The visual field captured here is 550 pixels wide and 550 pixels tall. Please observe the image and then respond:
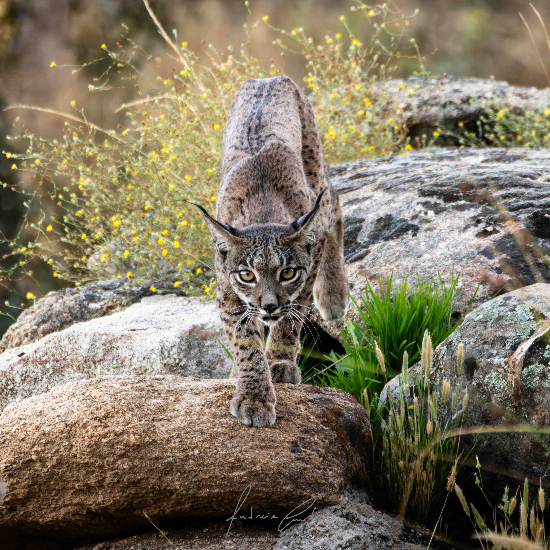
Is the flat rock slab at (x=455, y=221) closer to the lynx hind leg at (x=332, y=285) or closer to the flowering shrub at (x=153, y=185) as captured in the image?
the lynx hind leg at (x=332, y=285)

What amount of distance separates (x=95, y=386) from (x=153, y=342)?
1481 mm

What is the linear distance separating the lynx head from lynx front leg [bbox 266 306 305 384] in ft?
1.55

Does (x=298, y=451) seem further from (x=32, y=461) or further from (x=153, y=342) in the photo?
(x=153, y=342)

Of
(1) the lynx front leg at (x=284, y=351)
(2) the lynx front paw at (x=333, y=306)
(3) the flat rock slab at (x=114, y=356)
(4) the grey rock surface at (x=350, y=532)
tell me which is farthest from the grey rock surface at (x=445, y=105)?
(4) the grey rock surface at (x=350, y=532)

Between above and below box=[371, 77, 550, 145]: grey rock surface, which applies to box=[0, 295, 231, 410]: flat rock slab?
below

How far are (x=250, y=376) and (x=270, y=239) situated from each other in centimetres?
76

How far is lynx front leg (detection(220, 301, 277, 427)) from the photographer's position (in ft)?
10.7

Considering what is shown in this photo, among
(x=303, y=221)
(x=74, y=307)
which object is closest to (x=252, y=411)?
(x=303, y=221)

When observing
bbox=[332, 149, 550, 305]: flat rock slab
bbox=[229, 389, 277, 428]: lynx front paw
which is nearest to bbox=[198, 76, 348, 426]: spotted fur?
bbox=[229, 389, 277, 428]: lynx front paw

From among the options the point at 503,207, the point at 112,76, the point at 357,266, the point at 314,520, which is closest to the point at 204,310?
the point at 357,266

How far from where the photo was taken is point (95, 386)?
3510mm

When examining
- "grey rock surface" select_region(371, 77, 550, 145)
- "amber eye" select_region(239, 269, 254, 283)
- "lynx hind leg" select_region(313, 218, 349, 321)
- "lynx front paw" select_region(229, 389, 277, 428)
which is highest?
"grey rock surface" select_region(371, 77, 550, 145)

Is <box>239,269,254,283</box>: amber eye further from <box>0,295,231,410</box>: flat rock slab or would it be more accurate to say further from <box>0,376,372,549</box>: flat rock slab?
<box>0,295,231,410</box>: flat rock slab

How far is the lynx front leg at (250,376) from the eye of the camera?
326 centimetres
